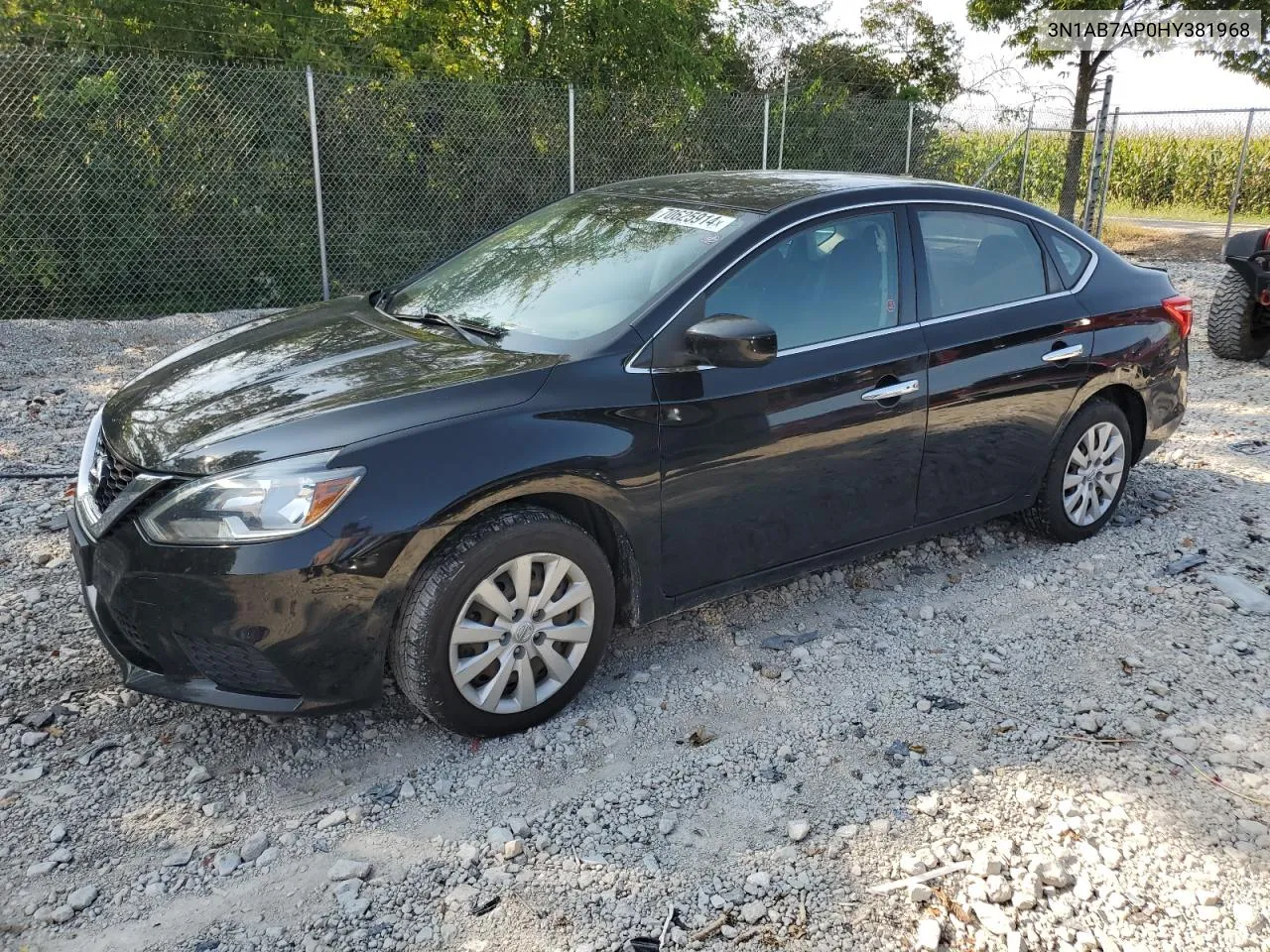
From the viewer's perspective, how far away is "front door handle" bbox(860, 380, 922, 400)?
387cm

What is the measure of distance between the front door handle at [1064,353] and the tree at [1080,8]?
15.7 m

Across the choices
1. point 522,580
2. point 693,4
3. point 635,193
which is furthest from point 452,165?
point 522,580

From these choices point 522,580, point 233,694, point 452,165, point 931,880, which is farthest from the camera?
point 452,165

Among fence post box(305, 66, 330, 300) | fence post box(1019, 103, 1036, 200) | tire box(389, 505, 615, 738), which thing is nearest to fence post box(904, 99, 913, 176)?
fence post box(1019, 103, 1036, 200)

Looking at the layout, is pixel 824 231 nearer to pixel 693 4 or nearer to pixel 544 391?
pixel 544 391

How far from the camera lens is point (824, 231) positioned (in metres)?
3.90

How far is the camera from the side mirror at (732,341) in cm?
332

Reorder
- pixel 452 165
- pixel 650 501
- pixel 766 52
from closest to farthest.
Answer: pixel 650 501, pixel 452 165, pixel 766 52

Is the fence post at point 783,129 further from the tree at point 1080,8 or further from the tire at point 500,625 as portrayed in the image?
the tire at point 500,625

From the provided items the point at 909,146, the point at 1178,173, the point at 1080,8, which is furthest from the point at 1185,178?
the point at 909,146

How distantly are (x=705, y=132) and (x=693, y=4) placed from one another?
2.94 m

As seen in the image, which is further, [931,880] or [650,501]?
[650,501]

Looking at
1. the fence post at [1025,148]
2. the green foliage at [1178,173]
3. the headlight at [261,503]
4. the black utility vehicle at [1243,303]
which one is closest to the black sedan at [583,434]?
the headlight at [261,503]

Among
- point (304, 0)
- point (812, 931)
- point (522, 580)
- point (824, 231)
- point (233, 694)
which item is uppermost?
point (304, 0)
